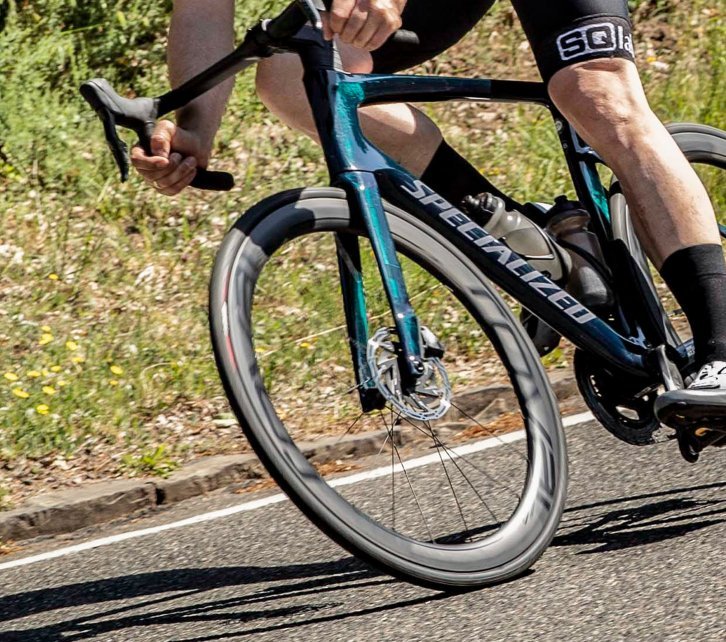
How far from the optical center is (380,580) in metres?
3.18

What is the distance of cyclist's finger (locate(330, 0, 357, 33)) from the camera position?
285 centimetres

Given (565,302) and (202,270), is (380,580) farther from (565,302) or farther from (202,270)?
(202,270)

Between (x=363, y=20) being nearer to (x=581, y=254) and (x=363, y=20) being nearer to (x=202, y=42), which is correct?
(x=202, y=42)

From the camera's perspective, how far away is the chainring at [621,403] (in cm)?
326

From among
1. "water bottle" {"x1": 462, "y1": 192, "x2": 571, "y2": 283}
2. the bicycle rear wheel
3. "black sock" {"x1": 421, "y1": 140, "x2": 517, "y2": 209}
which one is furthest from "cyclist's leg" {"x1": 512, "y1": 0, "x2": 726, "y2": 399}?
"black sock" {"x1": 421, "y1": 140, "x2": 517, "y2": 209}

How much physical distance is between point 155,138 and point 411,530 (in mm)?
1211

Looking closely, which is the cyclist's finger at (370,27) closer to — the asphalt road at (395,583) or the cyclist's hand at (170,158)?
the cyclist's hand at (170,158)

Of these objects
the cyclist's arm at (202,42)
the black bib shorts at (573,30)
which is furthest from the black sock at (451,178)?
the cyclist's arm at (202,42)

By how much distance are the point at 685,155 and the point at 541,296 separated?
0.77 m

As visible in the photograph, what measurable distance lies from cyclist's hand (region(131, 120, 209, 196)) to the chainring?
3.33ft

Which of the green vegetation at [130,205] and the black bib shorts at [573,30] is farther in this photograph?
the green vegetation at [130,205]

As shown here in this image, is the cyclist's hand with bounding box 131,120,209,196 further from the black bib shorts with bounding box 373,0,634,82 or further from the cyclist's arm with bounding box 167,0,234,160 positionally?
the black bib shorts with bounding box 373,0,634,82

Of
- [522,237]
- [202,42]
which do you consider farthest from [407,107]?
[202,42]

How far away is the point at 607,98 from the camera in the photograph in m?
3.12
